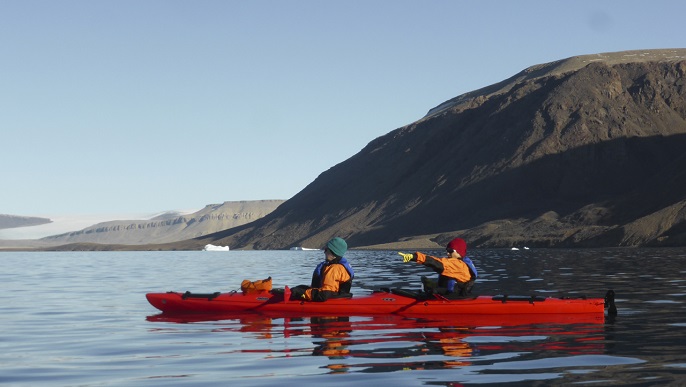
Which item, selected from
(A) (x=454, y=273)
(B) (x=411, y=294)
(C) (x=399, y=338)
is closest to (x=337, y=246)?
(B) (x=411, y=294)

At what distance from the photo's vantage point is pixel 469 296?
2333 centimetres

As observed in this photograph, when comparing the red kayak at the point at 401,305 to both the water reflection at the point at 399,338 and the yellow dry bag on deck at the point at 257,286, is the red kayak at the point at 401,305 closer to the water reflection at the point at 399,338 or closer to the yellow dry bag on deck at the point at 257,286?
the yellow dry bag on deck at the point at 257,286

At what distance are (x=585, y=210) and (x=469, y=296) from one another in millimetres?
156002

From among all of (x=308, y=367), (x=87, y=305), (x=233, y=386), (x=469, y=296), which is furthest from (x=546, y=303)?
(x=87, y=305)

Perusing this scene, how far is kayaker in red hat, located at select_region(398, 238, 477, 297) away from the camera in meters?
22.8

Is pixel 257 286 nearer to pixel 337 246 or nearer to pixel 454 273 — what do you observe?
pixel 337 246

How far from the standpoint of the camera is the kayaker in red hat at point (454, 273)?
22.8 m

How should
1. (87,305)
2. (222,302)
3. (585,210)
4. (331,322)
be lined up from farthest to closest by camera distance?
(585,210), (87,305), (222,302), (331,322)

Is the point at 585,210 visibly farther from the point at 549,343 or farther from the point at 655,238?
the point at 549,343

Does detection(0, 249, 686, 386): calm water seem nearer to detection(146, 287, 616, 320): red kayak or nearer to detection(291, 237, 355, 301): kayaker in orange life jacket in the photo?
detection(146, 287, 616, 320): red kayak

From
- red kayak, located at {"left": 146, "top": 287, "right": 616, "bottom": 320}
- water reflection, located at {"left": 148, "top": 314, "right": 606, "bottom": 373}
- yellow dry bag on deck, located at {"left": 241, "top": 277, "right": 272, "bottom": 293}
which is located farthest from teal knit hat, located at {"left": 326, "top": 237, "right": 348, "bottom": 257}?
yellow dry bag on deck, located at {"left": 241, "top": 277, "right": 272, "bottom": 293}

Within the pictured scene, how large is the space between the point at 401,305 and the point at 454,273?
4.97 ft

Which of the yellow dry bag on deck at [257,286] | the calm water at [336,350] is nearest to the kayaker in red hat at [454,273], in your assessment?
the calm water at [336,350]

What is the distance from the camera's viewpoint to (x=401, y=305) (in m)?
23.4
